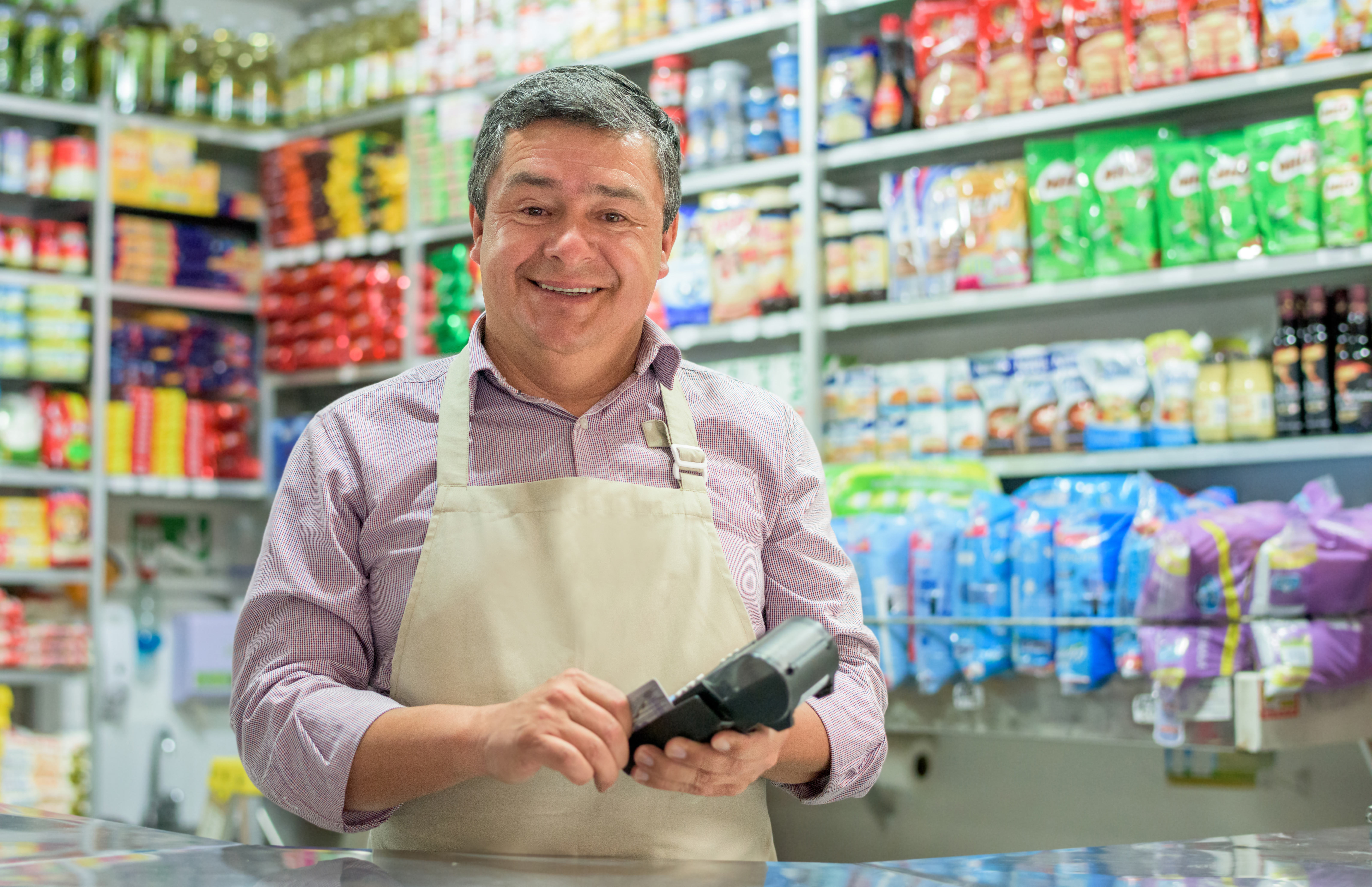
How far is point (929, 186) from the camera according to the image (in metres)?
3.51

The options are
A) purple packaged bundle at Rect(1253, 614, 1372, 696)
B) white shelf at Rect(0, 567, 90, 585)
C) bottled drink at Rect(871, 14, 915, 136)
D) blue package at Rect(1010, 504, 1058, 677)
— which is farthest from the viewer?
white shelf at Rect(0, 567, 90, 585)

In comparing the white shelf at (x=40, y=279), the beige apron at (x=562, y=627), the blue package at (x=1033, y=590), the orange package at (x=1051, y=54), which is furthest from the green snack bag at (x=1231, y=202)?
the white shelf at (x=40, y=279)

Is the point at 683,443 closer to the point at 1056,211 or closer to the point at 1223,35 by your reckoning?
the point at 1056,211

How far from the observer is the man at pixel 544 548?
1413 mm

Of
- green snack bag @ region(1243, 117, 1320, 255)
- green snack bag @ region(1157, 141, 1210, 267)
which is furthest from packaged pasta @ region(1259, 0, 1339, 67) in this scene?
green snack bag @ region(1157, 141, 1210, 267)

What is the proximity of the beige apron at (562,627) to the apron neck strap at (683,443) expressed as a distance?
0.6 inches

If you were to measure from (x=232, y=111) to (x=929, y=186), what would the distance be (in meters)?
3.02

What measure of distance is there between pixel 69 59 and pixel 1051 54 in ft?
11.0

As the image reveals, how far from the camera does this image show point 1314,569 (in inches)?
89.7

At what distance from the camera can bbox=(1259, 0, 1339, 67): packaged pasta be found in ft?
9.82

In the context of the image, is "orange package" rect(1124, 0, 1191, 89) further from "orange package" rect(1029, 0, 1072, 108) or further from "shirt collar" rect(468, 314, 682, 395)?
"shirt collar" rect(468, 314, 682, 395)

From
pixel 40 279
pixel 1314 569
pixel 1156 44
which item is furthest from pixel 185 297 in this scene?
pixel 1314 569

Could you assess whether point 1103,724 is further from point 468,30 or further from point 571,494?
point 468,30

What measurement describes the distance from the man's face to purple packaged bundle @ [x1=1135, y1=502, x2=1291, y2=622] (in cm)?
120
